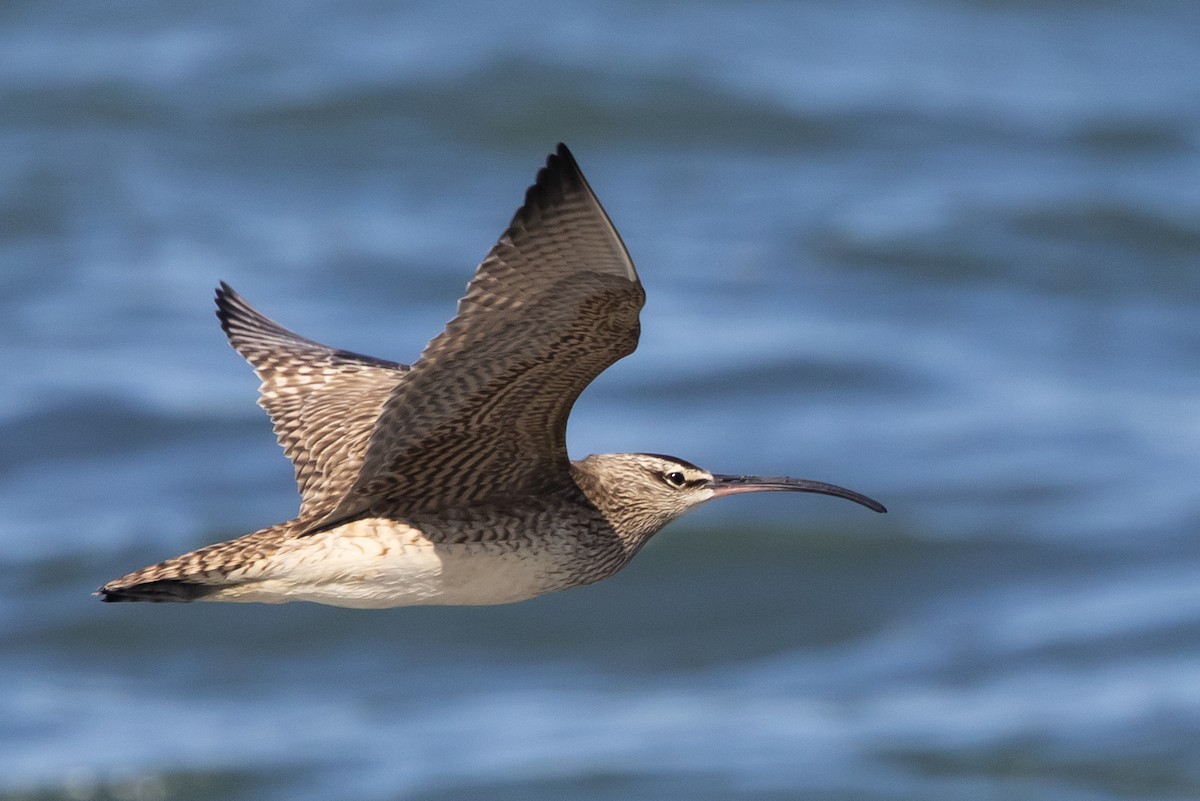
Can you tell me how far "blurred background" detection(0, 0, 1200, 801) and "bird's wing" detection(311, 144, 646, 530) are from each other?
107 ft

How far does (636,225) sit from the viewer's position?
7194 cm

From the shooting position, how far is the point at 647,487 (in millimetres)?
11258

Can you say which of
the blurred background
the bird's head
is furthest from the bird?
the blurred background

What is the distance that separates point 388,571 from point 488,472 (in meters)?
0.64

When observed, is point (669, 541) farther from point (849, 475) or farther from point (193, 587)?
point (193, 587)

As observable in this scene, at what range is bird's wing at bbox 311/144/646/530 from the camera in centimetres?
916

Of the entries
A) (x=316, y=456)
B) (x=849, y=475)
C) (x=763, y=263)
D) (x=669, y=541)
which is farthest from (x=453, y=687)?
(x=316, y=456)

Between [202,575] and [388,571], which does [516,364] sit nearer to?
[388,571]

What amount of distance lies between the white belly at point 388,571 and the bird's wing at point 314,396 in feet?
1.23

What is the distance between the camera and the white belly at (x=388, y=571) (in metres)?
10.4

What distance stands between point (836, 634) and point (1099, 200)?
26480 millimetres

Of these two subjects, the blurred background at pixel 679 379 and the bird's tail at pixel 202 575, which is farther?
the blurred background at pixel 679 379

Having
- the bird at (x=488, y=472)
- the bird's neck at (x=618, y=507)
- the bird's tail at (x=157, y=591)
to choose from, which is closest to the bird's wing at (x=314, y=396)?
the bird at (x=488, y=472)

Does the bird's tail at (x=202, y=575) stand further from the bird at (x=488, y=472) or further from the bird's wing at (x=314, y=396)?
the bird's wing at (x=314, y=396)
